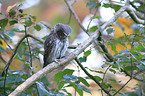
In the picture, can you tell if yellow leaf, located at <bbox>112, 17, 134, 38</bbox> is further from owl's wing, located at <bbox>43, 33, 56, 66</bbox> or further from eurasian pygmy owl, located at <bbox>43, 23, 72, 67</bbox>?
owl's wing, located at <bbox>43, 33, 56, 66</bbox>

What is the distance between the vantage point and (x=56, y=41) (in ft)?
12.6

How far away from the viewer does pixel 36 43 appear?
4.09 m

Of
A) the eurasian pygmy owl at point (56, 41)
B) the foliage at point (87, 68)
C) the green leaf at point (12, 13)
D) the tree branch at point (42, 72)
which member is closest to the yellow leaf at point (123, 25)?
the foliage at point (87, 68)

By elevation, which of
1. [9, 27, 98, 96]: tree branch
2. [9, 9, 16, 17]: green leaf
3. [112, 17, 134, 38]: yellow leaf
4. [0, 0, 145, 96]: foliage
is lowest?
[112, 17, 134, 38]: yellow leaf

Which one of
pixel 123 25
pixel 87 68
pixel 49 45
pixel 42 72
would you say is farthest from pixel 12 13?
pixel 123 25

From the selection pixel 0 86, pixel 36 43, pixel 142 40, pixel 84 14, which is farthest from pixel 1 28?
pixel 84 14

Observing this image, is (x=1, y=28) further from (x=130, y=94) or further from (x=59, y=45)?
(x=130, y=94)

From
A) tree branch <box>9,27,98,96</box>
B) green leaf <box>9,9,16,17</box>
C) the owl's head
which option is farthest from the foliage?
the owl's head

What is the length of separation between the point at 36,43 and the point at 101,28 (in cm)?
161

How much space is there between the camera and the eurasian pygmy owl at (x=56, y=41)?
3770 mm

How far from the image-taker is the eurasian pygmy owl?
3.77 meters

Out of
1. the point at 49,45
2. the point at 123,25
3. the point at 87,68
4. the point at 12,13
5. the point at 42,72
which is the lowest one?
the point at 123,25

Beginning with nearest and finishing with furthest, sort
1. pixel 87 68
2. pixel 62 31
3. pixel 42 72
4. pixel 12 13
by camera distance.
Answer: pixel 42 72 < pixel 87 68 < pixel 12 13 < pixel 62 31

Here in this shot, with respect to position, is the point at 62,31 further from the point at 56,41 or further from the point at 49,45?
the point at 49,45
